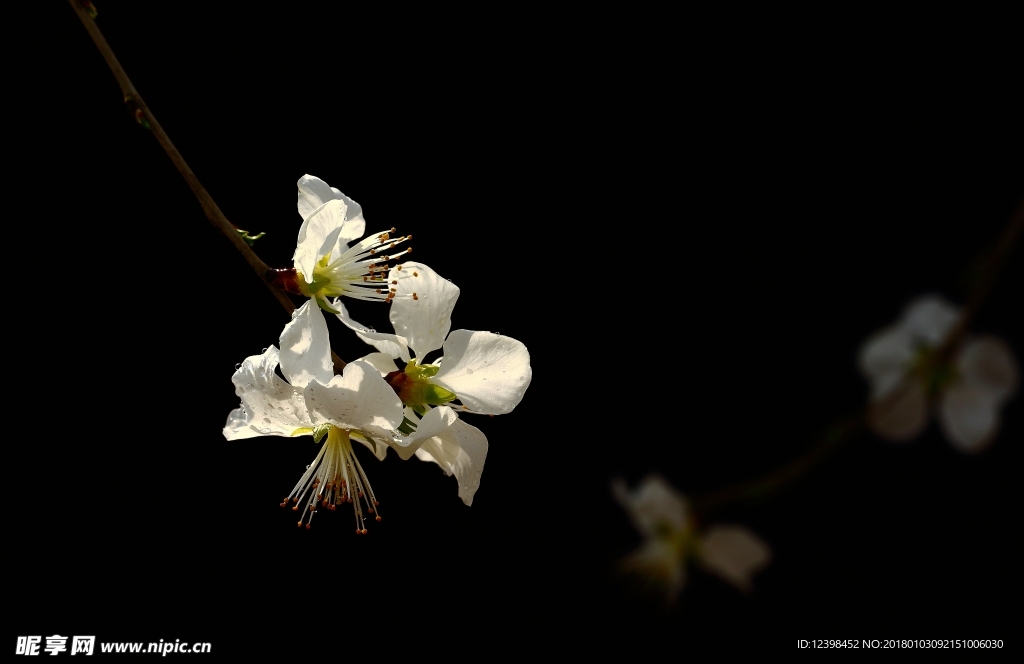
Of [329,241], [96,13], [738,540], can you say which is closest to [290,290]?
[329,241]

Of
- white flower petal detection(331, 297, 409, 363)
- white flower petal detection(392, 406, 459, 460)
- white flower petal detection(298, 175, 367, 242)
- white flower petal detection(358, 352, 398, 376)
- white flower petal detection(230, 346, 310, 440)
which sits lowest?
white flower petal detection(392, 406, 459, 460)

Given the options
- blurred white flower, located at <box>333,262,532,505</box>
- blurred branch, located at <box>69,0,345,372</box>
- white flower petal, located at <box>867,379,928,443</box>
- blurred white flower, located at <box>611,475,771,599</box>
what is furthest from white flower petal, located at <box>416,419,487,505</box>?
white flower petal, located at <box>867,379,928,443</box>

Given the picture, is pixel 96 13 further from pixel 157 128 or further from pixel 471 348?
pixel 471 348

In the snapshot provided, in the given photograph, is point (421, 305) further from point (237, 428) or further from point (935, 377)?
point (935, 377)

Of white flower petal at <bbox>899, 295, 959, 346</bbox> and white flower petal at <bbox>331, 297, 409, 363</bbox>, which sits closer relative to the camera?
white flower petal at <bbox>331, 297, 409, 363</bbox>

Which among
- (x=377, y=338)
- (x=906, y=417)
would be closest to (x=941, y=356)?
(x=906, y=417)

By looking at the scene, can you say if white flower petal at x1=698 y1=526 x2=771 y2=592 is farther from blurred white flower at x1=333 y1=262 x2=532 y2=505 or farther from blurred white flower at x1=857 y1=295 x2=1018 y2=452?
blurred white flower at x1=333 y1=262 x2=532 y2=505

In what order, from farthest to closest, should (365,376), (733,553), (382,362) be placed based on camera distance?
1. (733,553)
2. (382,362)
3. (365,376)
